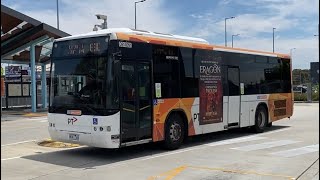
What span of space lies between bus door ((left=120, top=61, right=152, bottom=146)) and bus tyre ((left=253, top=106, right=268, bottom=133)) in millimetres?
5819

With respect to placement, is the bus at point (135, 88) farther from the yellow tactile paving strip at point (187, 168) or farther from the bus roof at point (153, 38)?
the yellow tactile paving strip at point (187, 168)

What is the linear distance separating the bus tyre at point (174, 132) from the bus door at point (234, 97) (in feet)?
8.41

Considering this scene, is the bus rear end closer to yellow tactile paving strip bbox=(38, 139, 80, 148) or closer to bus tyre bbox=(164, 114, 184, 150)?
yellow tactile paving strip bbox=(38, 139, 80, 148)

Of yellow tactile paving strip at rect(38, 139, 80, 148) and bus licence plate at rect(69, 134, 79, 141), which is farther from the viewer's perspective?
Result: yellow tactile paving strip at rect(38, 139, 80, 148)

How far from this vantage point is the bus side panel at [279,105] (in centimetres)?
1642

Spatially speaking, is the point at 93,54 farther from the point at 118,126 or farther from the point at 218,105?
the point at 218,105

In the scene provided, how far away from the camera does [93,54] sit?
10406 millimetres

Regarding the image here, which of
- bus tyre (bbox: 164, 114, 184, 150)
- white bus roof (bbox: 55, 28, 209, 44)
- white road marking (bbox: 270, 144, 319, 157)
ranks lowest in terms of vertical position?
white road marking (bbox: 270, 144, 319, 157)

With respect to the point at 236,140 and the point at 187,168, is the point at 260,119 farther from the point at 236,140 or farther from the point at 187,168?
the point at 187,168

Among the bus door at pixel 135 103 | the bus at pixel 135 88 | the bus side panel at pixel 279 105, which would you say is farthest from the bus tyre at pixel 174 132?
the bus side panel at pixel 279 105

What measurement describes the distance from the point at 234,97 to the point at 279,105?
137 inches

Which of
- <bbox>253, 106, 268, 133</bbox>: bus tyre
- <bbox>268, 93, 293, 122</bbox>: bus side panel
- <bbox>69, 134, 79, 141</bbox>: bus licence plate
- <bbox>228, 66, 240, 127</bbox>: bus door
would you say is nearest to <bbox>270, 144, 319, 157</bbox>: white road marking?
<bbox>228, 66, 240, 127</bbox>: bus door

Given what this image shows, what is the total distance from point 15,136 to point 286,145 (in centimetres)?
882

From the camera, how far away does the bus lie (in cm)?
1010
